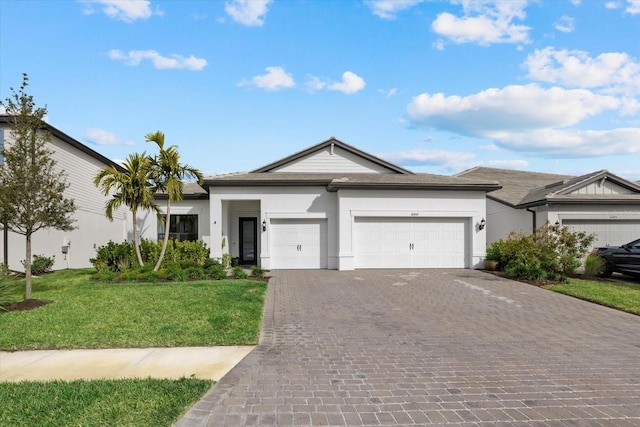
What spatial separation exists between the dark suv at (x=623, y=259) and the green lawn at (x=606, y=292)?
1.23 m

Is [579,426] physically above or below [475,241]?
below

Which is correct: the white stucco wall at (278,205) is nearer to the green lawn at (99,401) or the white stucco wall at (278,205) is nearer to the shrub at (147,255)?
the shrub at (147,255)

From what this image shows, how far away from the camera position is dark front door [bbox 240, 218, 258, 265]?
2000cm

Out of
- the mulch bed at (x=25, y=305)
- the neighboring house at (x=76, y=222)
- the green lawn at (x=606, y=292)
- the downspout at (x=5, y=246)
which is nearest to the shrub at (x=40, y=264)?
the neighboring house at (x=76, y=222)

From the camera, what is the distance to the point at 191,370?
17.4ft

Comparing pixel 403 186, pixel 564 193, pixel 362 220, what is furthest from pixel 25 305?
pixel 564 193

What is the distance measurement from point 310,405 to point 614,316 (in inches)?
313

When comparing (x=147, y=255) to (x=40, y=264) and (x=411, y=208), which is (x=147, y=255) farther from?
(x=411, y=208)

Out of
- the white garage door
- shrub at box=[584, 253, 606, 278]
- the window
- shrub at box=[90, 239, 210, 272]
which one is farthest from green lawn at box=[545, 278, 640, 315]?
the window

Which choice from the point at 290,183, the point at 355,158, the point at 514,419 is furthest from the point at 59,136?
the point at 514,419

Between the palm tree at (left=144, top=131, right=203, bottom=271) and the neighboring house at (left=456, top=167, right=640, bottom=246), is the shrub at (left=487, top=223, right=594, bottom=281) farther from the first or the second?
the palm tree at (left=144, top=131, right=203, bottom=271)

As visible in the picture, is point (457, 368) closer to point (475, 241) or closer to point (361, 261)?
point (361, 261)

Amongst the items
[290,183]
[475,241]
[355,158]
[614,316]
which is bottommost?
[614,316]

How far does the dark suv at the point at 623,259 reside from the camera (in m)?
13.9
